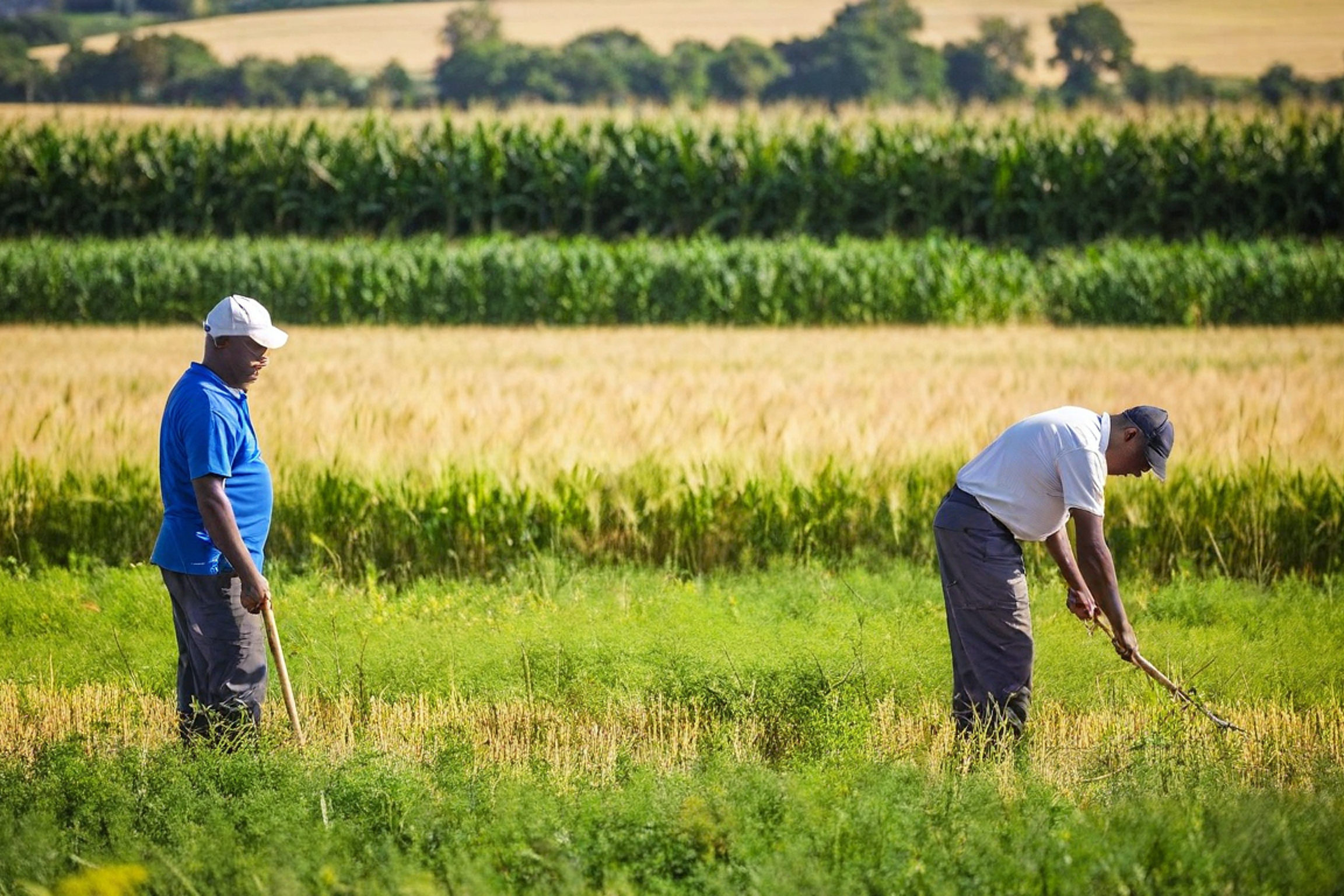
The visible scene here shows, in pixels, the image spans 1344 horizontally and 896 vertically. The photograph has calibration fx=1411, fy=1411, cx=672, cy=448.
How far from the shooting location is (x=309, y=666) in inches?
280

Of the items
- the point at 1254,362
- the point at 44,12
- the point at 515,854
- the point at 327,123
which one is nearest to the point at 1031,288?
the point at 1254,362

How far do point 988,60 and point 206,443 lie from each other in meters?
66.3

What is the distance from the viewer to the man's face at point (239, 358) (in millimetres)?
5719

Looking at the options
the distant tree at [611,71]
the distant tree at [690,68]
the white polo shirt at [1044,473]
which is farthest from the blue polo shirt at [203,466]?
the distant tree at [690,68]

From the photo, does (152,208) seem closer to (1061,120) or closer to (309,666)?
(1061,120)

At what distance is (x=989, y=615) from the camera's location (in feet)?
19.4

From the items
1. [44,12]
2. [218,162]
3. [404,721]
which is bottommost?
[404,721]

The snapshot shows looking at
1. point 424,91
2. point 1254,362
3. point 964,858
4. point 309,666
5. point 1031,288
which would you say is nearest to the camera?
point 964,858

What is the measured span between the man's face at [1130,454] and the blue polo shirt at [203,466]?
138 inches

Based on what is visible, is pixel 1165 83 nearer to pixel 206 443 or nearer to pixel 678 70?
pixel 678 70

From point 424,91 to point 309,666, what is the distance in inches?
2292

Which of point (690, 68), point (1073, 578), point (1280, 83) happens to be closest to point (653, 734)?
point (1073, 578)

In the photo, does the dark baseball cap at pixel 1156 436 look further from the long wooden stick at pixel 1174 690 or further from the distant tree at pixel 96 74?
the distant tree at pixel 96 74

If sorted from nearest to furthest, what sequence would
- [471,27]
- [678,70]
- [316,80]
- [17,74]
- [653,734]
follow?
[653,734], [17,74], [316,80], [678,70], [471,27]
